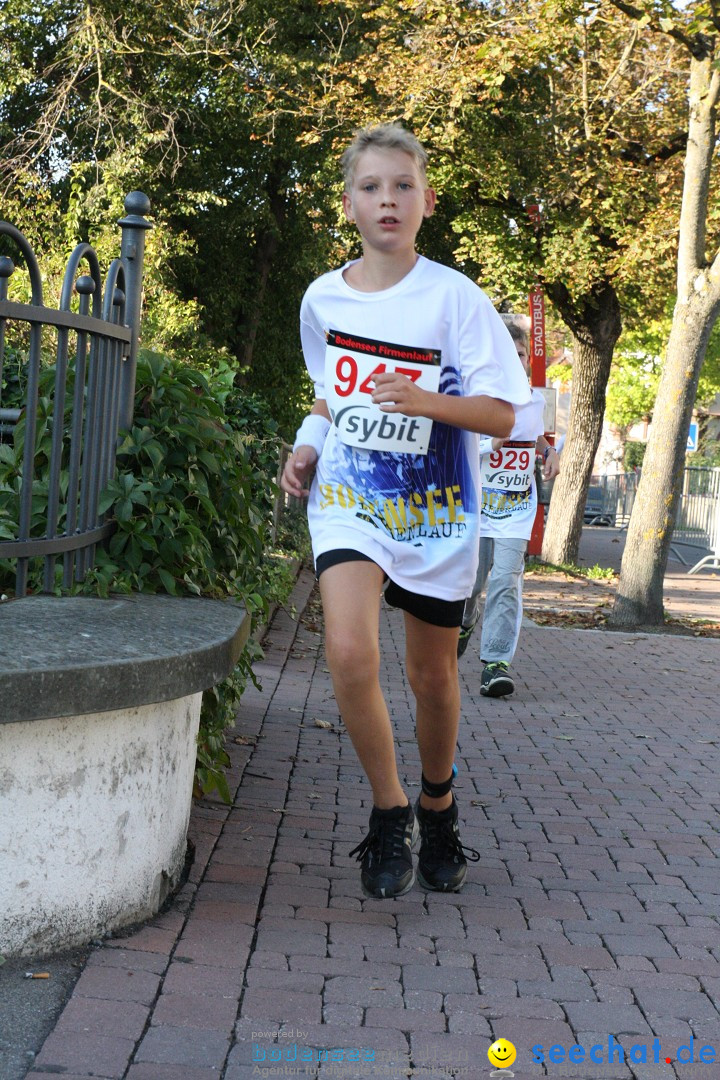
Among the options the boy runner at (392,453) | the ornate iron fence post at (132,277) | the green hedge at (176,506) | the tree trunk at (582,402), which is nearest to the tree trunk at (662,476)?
the tree trunk at (582,402)

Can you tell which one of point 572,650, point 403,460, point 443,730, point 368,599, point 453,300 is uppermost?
point 453,300

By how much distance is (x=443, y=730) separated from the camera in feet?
12.0

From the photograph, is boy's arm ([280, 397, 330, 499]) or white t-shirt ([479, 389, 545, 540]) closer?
boy's arm ([280, 397, 330, 499])

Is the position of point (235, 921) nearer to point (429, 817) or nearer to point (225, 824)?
point (429, 817)

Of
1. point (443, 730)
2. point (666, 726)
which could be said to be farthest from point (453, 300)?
point (666, 726)

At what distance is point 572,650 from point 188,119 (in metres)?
13.8

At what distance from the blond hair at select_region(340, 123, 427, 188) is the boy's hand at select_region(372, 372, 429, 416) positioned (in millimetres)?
665

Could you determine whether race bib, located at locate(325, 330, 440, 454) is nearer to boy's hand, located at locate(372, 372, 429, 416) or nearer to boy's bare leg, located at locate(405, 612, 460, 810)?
boy's hand, located at locate(372, 372, 429, 416)

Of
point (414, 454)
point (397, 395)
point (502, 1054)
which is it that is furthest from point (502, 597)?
point (502, 1054)

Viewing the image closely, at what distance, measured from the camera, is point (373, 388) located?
11.1ft

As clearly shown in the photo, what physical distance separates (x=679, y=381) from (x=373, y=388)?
8.35 meters

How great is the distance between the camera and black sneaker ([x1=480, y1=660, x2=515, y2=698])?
7195mm

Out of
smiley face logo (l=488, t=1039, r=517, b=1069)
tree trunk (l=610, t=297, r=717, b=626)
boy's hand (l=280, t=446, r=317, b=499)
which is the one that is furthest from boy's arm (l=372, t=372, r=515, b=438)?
tree trunk (l=610, t=297, r=717, b=626)

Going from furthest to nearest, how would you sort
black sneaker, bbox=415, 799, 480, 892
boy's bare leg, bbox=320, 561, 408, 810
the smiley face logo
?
1. black sneaker, bbox=415, 799, 480, 892
2. boy's bare leg, bbox=320, 561, 408, 810
3. the smiley face logo
